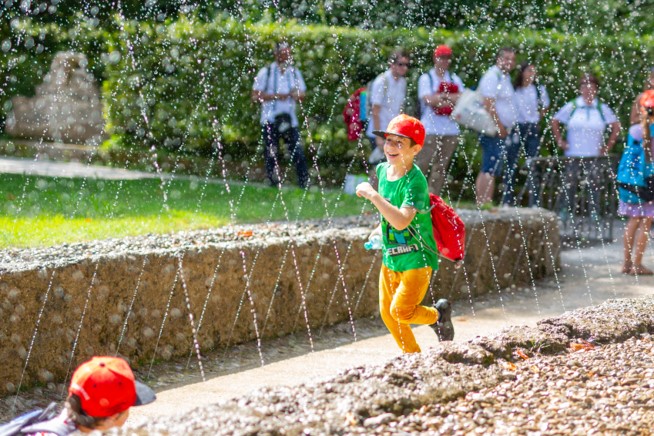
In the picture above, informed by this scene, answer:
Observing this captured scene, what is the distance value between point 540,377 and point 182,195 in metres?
→ 7.51

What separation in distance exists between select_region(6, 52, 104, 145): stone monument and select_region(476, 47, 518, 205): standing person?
9877 mm

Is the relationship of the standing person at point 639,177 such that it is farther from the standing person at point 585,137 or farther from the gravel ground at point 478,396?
the gravel ground at point 478,396

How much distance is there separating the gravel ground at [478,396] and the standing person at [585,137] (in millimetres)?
6973

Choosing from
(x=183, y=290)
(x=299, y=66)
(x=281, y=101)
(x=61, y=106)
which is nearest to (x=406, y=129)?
(x=183, y=290)

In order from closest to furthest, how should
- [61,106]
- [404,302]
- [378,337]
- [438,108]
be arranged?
[404,302]
[378,337]
[438,108]
[61,106]

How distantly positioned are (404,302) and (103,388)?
2.46m

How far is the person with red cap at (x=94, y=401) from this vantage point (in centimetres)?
320

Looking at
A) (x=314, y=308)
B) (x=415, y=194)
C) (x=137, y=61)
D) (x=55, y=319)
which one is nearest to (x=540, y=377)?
(x=415, y=194)

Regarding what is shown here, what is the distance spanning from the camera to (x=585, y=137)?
451 inches

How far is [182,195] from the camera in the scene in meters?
11.2

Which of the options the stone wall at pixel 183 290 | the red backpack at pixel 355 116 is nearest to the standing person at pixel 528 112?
the red backpack at pixel 355 116

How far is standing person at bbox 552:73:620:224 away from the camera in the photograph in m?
11.4

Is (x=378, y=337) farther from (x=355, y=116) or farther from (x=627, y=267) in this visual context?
(x=355, y=116)

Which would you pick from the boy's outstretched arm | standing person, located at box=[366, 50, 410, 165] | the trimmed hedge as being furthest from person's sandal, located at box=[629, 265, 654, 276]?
the trimmed hedge
